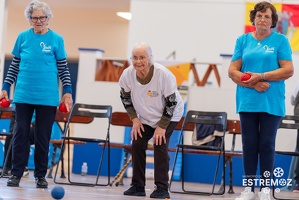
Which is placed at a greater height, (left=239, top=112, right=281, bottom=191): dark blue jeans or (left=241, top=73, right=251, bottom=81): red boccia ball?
(left=241, top=73, right=251, bottom=81): red boccia ball

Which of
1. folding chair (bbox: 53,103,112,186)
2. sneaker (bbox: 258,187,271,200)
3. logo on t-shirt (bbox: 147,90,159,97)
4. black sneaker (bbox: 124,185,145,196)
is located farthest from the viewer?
folding chair (bbox: 53,103,112,186)

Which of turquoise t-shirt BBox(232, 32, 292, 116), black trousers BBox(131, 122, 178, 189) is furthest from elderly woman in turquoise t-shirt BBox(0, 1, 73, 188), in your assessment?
turquoise t-shirt BBox(232, 32, 292, 116)

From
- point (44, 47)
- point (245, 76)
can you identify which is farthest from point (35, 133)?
point (245, 76)

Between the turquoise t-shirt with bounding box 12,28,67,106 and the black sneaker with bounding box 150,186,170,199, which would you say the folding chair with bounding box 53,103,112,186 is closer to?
the turquoise t-shirt with bounding box 12,28,67,106

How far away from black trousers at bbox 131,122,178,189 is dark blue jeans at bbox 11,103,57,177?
72 cm

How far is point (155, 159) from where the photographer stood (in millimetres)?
5199

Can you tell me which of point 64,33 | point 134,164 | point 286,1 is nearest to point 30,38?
point 134,164

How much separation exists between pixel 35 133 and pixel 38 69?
50cm

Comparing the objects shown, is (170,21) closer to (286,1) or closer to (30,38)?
(286,1)

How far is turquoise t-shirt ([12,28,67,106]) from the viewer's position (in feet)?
17.6

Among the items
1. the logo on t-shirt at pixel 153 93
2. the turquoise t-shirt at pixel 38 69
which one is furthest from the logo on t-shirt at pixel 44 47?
the logo on t-shirt at pixel 153 93

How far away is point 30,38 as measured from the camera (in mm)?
5449

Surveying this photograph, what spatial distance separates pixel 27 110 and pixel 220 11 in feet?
21.5

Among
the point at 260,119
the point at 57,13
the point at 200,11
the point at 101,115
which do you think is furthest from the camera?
the point at 57,13
